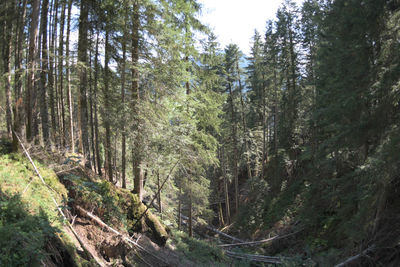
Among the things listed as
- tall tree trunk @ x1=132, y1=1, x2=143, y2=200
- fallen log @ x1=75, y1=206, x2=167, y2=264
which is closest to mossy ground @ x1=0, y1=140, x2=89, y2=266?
fallen log @ x1=75, y1=206, x2=167, y2=264

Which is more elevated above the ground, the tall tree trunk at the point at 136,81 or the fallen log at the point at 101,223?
the tall tree trunk at the point at 136,81

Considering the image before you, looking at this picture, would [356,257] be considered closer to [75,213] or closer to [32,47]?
Result: [75,213]

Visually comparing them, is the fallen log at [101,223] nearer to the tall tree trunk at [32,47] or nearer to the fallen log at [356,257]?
the tall tree trunk at [32,47]

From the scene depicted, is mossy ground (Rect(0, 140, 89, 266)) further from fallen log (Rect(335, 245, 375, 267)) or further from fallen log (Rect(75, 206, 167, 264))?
fallen log (Rect(335, 245, 375, 267))

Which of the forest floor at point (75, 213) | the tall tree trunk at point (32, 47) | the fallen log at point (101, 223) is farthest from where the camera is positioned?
the tall tree trunk at point (32, 47)

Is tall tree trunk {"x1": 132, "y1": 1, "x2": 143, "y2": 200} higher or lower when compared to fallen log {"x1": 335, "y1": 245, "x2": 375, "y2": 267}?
higher

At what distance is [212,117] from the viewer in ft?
43.2

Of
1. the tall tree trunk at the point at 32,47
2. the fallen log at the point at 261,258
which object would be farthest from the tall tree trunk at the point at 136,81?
the fallen log at the point at 261,258

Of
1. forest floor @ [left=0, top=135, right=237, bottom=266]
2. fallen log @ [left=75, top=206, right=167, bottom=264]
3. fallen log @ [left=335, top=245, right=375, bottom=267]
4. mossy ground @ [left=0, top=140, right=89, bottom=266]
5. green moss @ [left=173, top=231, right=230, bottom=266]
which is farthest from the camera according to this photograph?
green moss @ [left=173, top=231, right=230, bottom=266]

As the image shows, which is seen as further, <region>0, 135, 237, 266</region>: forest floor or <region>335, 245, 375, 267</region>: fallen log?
<region>335, 245, 375, 267</region>: fallen log

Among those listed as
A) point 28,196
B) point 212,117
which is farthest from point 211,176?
point 28,196

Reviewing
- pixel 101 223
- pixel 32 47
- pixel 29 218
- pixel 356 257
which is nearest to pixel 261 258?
pixel 356 257

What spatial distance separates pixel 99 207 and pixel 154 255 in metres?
2.22

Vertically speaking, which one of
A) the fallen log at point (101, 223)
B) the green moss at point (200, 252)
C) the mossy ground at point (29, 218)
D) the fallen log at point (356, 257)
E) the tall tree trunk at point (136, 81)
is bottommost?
the green moss at point (200, 252)
